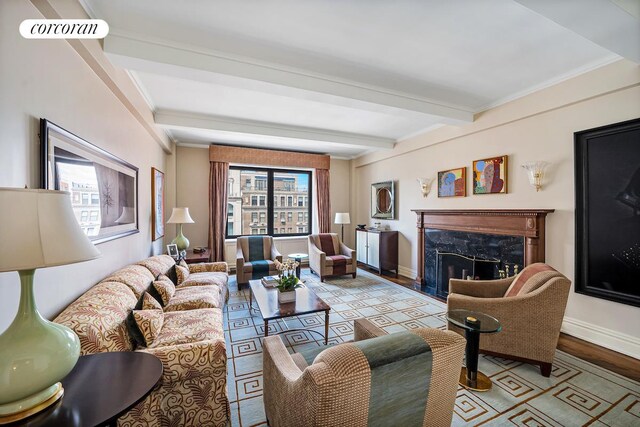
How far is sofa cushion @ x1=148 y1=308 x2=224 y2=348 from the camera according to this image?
74.4 inches

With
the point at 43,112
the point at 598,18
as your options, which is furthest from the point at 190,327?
the point at 598,18

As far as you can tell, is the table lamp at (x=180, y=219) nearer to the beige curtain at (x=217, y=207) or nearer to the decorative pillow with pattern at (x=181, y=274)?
the beige curtain at (x=217, y=207)

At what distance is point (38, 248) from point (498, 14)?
9.70 feet

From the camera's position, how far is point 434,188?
457 centimetres

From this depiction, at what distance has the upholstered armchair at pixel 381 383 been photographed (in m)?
0.89

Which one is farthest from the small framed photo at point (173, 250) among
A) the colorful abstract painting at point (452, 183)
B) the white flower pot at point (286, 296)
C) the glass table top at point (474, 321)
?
the colorful abstract painting at point (452, 183)

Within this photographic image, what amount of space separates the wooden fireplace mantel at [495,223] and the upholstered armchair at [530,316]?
0.81 meters

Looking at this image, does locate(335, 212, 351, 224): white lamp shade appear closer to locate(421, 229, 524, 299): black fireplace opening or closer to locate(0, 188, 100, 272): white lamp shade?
locate(421, 229, 524, 299): black fireplace opening

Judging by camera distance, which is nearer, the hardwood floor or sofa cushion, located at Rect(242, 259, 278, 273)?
the hardwood floor

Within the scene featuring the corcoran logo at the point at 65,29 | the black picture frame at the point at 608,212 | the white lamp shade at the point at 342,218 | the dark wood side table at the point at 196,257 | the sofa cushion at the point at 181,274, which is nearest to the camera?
the corcoran logo at the point at 65,29

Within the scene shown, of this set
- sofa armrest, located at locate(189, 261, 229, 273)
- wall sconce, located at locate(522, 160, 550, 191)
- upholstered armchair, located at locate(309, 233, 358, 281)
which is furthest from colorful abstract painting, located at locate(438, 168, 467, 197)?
sofa armrest, located at locate(189, 261, 229, 273)

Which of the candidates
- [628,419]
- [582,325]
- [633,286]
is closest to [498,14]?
[633,286]

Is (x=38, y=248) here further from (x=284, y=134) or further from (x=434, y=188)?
(x=434, y=188)

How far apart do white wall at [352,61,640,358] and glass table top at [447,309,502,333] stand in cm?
152
